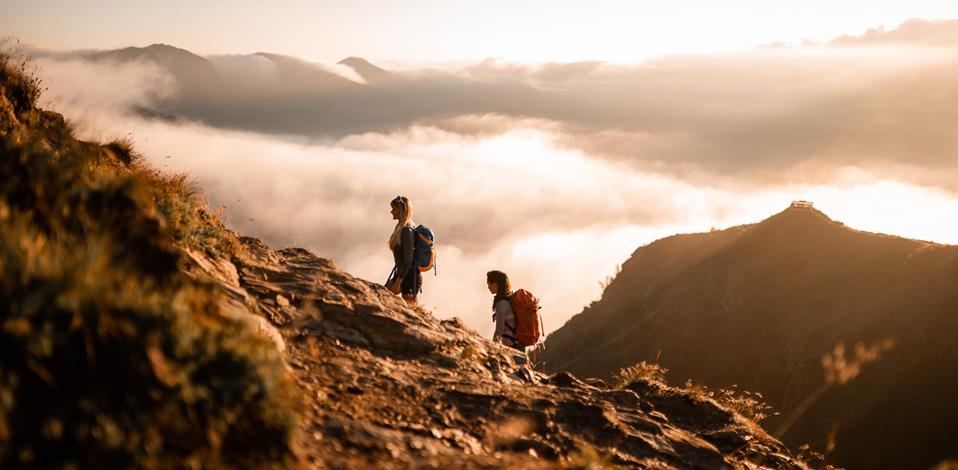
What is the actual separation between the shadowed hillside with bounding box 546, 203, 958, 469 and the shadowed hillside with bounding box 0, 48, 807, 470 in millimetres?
28067

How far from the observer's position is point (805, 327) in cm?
5491

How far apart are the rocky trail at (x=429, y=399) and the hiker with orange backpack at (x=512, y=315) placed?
2.26ft

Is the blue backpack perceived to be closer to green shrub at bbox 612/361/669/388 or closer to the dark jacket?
the dark jacket

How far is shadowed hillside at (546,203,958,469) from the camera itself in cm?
4056

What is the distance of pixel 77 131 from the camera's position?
10.4 metres

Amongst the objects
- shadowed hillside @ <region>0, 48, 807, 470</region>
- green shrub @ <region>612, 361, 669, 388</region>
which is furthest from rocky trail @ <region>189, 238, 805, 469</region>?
green shrub @ <region>612, 361, 669, 388</region>

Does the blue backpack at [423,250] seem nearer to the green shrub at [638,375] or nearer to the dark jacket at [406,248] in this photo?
the dark jacket at [406,248]

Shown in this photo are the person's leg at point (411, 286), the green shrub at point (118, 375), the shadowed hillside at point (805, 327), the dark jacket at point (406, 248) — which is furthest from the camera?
the shadowed hillside at point (805, 327)

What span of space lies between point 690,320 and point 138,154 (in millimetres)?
59061

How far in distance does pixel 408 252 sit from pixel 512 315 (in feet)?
7.00

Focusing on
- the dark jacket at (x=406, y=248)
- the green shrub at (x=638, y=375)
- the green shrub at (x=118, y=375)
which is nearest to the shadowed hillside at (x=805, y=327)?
the green shrub at (x=638, y=375)

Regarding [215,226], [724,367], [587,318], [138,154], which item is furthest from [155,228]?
[587,318]

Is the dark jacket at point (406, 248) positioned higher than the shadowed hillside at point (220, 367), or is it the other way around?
the dark jacket at point (406, 248)

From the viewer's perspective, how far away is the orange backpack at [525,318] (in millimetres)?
11984
